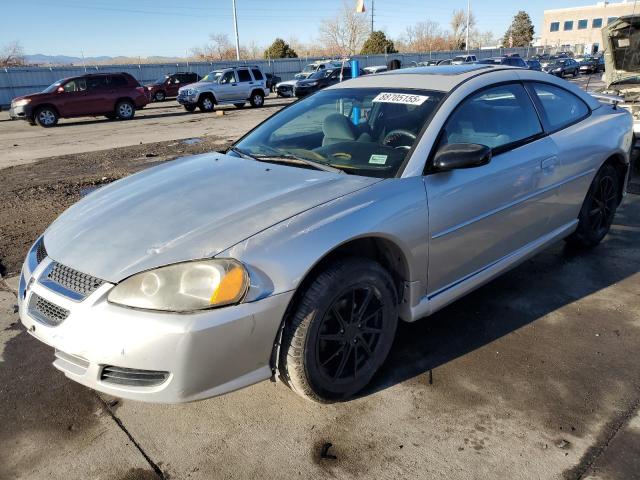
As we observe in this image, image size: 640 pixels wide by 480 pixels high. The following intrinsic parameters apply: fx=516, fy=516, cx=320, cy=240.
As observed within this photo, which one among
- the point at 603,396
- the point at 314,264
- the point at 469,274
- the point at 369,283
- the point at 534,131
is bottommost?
the point at 603,396

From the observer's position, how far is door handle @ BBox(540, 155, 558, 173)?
3.47 meters

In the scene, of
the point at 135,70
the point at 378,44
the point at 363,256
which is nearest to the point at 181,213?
the point at 363,256

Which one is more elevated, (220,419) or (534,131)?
(534,131)

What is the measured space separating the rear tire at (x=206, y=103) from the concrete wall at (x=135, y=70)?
11.4 meters

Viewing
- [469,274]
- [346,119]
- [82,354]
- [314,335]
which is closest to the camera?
[82,354]

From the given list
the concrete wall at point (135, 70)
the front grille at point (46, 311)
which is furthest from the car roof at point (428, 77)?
the concrete wall at point (135, 70)

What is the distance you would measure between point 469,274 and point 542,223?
2.91 ft

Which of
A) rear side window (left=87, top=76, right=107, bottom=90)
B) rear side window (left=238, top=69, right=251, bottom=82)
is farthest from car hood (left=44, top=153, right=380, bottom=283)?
rear side window (left=238, top=69, right=251, bottom=82)

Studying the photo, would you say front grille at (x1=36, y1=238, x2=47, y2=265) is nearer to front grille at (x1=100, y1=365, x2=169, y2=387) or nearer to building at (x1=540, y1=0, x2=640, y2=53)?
front grille at (x1=100, y1=365, x2=169, y2=387)

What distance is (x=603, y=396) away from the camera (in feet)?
8.77

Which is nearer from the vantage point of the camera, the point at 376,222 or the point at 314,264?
the point at 314,264

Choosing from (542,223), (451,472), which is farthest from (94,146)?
(451,472)

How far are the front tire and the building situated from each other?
86.6m

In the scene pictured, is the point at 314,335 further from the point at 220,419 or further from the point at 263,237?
the point at 220,419
